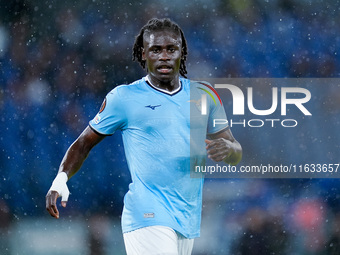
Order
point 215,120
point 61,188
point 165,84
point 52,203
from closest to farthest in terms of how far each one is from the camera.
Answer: point 52,203
point 61,188
point 165,84
point 215,120

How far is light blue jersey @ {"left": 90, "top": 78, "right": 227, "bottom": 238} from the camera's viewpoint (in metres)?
4.20

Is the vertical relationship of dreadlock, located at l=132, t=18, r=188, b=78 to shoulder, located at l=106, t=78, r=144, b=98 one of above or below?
above

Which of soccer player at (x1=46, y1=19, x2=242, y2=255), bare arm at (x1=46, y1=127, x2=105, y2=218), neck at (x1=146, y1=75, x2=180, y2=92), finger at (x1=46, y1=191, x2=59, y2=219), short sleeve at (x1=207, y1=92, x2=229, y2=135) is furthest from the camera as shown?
short sleeve at (x1=207, y1=92, x2=229, y2=135)

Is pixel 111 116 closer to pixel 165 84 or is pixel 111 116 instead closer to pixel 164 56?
pixel 165 84

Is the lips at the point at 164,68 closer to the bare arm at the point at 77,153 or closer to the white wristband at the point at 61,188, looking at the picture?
the bare arm at the point at 77,153

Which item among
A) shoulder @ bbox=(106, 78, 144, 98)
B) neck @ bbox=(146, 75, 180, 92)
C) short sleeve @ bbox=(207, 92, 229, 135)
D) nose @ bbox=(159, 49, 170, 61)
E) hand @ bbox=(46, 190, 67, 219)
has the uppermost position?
nose @ bbox=(159, 49, 170, 61)

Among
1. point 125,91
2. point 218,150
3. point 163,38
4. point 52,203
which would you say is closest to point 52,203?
point 52,203

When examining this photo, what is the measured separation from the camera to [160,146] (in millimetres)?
4312

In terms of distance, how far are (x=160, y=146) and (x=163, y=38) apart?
0.80 meters

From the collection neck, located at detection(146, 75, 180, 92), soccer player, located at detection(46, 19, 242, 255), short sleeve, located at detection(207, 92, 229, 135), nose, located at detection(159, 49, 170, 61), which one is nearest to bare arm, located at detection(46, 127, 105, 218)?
soccer player, located at detection(46, 19, 242, 255)

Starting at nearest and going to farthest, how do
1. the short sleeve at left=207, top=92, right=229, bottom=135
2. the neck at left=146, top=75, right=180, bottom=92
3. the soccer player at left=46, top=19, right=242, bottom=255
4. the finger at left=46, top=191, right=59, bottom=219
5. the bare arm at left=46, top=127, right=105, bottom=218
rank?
the finger at left=46, top=191, right=59, bottom=219
the soccer player at left=46, top=19, right=242, bottom=255
the bare arm at left=46, top=127, right=105, bottom=218
the neck at left=146, top=75, right=180, bottom=92
the short sleeve at left=207, top=92, right=229, bottom=135

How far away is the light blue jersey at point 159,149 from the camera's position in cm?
420

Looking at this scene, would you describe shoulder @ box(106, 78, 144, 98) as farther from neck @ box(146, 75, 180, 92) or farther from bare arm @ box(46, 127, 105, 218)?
bare arm @ box(46, 127, 105, 218)

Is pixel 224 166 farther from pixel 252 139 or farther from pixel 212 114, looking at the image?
pixel 212 114
